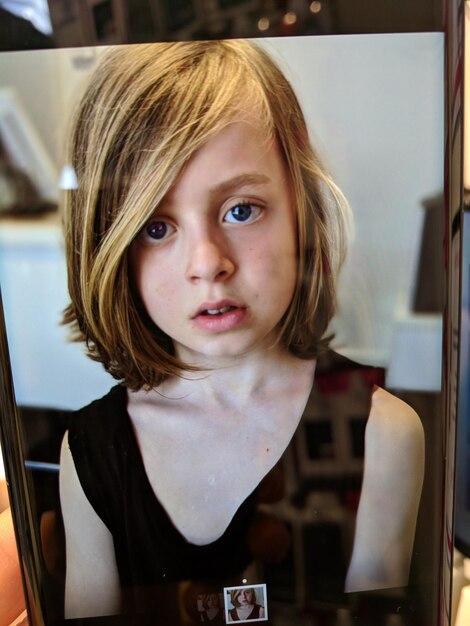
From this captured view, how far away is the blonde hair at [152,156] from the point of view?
47cm

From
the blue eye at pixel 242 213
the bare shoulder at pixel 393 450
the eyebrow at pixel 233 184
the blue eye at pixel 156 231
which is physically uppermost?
the eyebrow at pixel 233 184

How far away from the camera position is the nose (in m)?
0.48

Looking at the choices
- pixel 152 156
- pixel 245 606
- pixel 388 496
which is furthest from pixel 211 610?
pixel 152 156

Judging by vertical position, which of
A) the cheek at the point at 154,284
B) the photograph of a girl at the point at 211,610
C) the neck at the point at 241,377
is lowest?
the photograph of a girl at the point at 211,610

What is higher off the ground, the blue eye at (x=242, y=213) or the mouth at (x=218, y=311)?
the blue eye at (x=242, y=213)

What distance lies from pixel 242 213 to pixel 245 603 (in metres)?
0.36

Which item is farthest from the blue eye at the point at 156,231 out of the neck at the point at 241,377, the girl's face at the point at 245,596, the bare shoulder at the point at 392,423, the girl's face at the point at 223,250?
the girl's face at the point at 245,596

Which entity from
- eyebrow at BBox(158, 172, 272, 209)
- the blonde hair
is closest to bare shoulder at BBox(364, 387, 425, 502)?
the blonde hair

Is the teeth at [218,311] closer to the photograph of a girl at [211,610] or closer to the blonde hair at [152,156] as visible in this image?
the blonde hair at [152,156]

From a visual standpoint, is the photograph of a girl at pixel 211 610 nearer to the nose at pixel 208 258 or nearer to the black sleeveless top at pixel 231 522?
the black sleeveless top at pixel 231 522

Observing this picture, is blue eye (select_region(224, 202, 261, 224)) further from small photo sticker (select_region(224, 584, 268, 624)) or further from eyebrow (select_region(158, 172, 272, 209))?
small photo sticker (select_region(224, 584, 268, 624))

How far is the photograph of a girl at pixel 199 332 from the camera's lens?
0.47 m

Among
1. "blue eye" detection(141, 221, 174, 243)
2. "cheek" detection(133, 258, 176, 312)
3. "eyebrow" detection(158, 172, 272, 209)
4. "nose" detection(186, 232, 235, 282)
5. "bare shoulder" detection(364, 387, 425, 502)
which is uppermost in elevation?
"eyebrow" detection(158, 172, 272, 209)

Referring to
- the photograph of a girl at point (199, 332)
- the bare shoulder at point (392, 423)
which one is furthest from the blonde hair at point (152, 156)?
the bare shoulder at point (392, 423)
